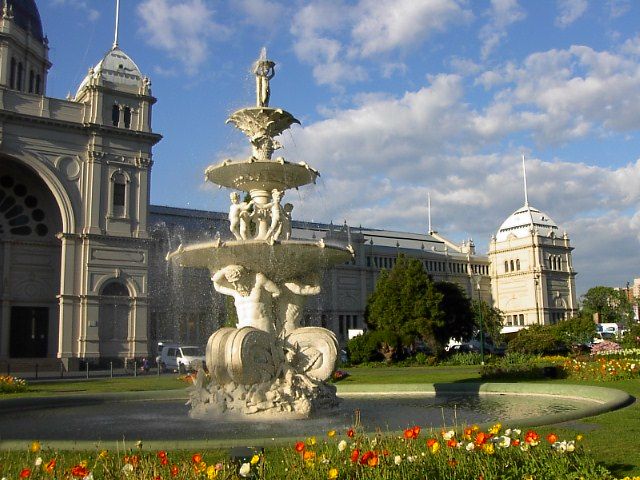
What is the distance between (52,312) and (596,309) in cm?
7374

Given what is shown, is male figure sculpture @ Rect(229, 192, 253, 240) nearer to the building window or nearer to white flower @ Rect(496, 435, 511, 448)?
white flower @ Rect(496, 435, 511, 448)

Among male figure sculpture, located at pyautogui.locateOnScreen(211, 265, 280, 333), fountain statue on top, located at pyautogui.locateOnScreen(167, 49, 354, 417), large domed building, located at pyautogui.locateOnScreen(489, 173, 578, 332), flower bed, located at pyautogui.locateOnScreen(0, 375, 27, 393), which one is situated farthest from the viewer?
large domed building, located at pyautogui.locateOnScreen(489, 173, 578, 332)

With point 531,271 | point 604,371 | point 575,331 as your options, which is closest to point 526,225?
point 531,271

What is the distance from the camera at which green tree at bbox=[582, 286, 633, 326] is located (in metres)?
87.0

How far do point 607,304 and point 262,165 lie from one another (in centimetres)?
8969

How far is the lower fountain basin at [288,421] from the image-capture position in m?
8.57

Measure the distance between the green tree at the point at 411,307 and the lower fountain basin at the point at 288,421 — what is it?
28.0 m

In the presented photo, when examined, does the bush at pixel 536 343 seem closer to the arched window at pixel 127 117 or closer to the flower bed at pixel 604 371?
the flower bed at pixel 604 371

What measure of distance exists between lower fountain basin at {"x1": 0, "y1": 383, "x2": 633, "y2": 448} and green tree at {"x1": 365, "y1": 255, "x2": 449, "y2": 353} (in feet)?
92.0

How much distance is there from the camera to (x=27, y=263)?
4125cm

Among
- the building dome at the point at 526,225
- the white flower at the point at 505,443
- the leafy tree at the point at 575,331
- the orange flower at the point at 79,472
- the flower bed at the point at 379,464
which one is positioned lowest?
the flower bed at the point at 379,464

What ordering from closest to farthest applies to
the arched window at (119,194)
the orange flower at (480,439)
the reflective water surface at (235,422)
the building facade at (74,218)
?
1. the orange flower at (480,439)
2. the reflective water surface at (235,422)
3. the building facade at (74,218)
4. the arched window at (119,194)

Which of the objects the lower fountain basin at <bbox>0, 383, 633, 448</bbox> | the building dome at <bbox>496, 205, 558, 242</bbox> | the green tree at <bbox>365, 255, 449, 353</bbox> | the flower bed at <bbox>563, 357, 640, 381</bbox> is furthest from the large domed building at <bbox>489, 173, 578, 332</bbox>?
the lower fountain basin at <bbox>0, 383, 633, 448</bbox>

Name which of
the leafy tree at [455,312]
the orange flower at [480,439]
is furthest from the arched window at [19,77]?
the orange flower at [480,439]
